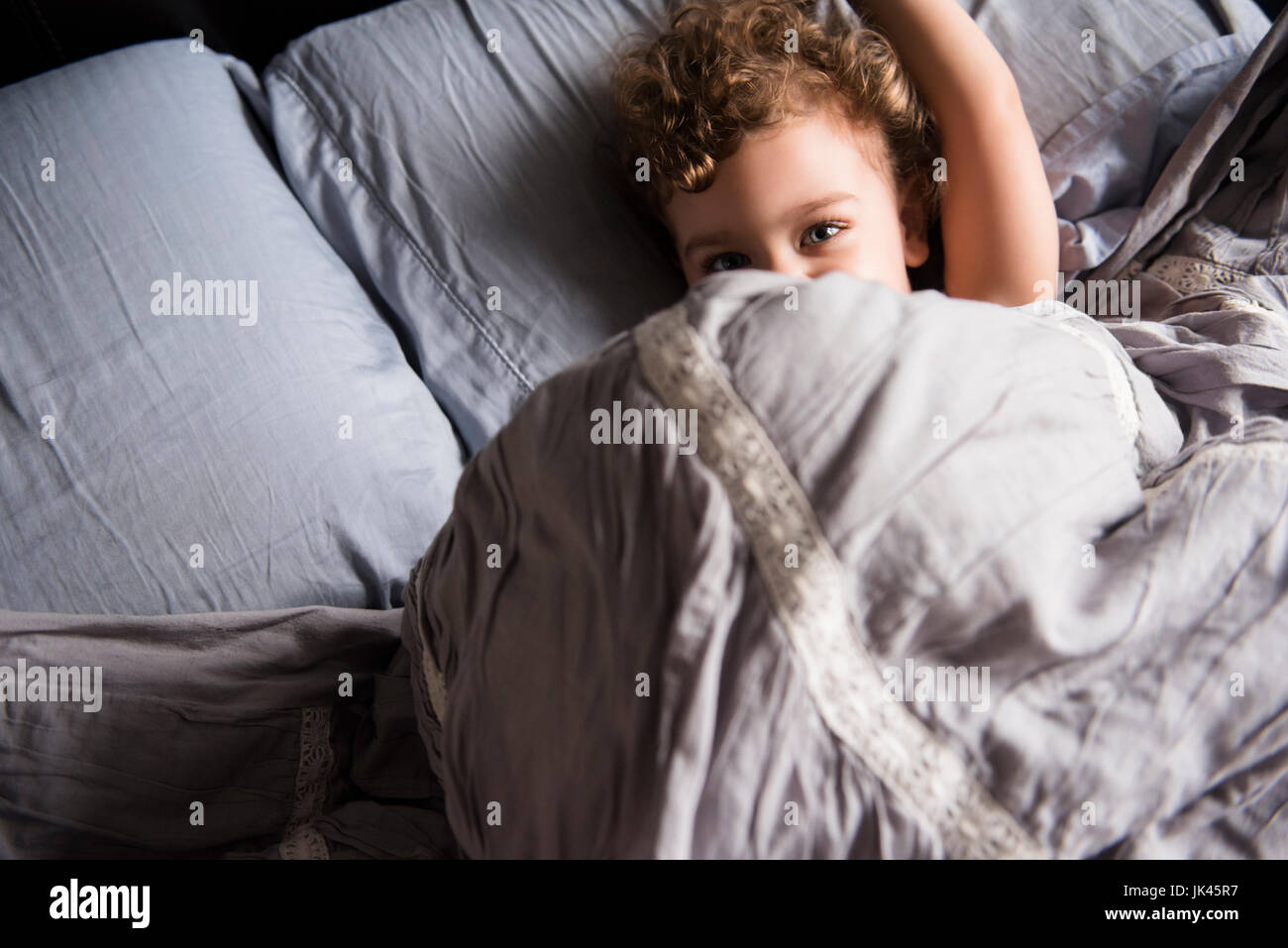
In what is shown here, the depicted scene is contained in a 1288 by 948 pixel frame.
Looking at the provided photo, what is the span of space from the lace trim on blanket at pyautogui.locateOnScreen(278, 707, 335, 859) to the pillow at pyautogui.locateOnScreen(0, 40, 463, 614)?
0.12m

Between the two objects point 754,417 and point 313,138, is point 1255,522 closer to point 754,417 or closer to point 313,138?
point 754,417

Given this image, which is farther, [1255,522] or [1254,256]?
[1254,256]

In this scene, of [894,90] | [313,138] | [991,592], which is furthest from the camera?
[313,138]

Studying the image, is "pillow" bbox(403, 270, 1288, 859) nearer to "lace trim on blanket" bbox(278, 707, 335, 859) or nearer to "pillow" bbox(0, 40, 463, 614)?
"lace trim on blanket" bbox(278, 707, 335, 859)

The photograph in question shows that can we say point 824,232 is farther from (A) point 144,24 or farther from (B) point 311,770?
(A) point 144,24

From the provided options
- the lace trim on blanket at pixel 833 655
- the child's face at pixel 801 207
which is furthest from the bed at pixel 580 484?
the child's face at pixel 801 207

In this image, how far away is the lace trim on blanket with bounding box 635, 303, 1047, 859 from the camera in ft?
1.74

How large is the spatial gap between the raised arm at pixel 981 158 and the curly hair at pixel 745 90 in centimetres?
3

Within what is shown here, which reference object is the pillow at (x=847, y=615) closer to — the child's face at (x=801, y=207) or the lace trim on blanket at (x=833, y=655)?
the lace trim on blanket at (x=833, y=655)

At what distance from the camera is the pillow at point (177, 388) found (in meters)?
0.79

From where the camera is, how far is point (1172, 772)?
22.2 inches
